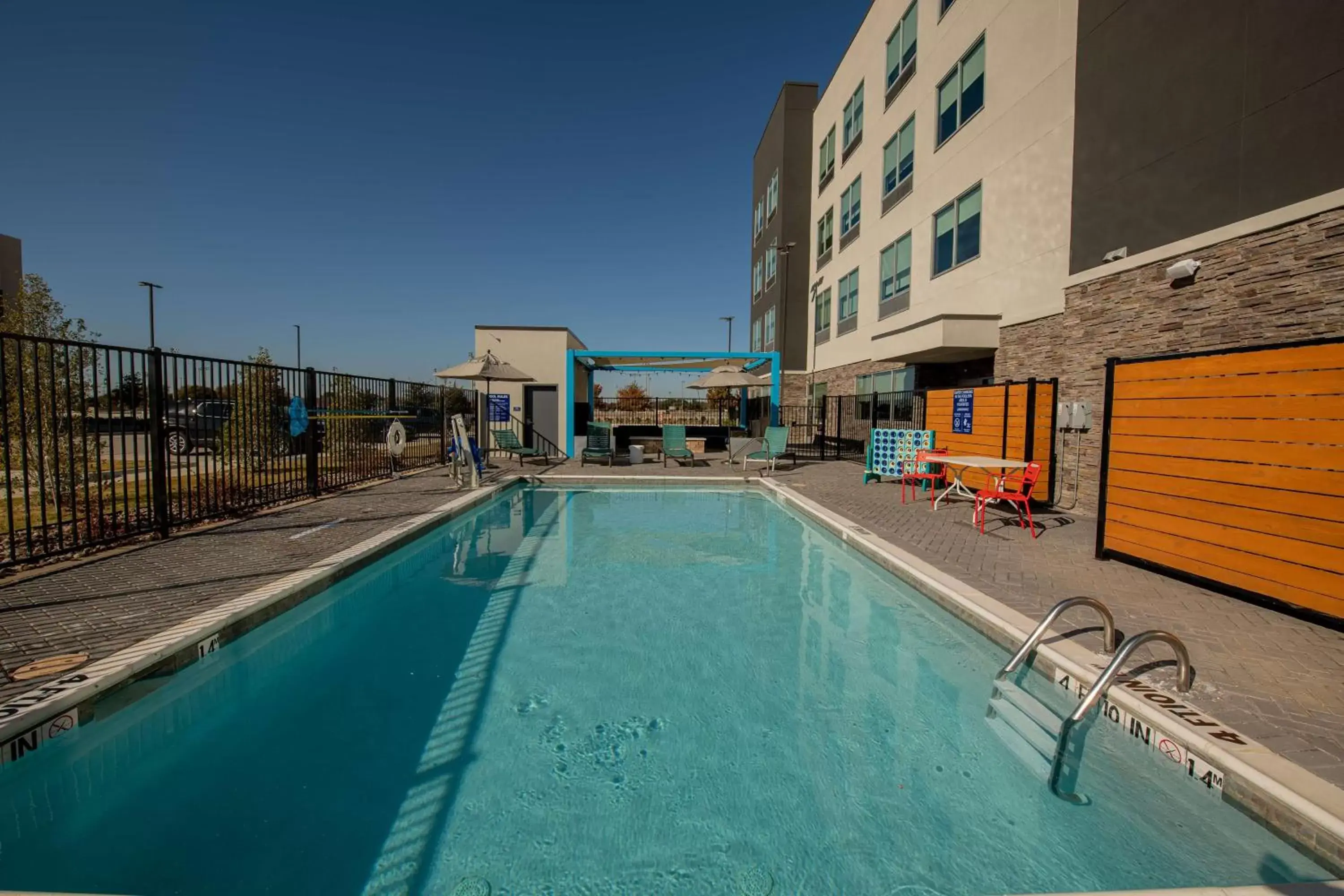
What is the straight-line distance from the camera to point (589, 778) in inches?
120

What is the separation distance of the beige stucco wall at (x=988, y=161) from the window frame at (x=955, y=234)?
3.5 inches

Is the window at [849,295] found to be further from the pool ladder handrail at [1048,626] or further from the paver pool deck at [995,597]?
the pool ladder handrail at [1048,626]

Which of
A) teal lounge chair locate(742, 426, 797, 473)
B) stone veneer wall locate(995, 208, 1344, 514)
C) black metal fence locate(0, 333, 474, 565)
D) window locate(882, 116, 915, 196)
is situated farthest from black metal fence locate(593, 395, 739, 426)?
stone veneer wall locate(995, 208, 1344, 514)

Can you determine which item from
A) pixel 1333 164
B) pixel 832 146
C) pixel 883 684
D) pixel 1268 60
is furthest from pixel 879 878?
pixel 832 146

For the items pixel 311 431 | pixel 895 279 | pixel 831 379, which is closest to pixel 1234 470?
pixel 311 431

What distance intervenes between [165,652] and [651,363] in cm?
1748

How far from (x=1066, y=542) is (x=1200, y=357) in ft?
8.44

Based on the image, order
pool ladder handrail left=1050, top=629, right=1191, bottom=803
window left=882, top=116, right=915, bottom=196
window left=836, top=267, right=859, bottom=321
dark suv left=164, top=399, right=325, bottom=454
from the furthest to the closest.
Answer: window left=836, top=267, right=859, bottom=321
window left=882, top=116, right=915, bottom=196
dark suv left=164, top=399, right=325, bottom=454
pool ladder handrail left=1050, top=629, right=1191, bottom=803

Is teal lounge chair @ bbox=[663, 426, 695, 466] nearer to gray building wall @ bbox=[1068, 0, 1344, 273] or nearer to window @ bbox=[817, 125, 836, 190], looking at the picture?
gray building wall @ bbox=[1068, 0, 1344, 273]

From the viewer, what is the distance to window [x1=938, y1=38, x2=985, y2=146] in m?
13.0

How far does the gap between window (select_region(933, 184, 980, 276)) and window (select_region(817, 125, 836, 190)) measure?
10.1 m

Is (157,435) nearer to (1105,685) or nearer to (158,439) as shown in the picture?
(158,439)

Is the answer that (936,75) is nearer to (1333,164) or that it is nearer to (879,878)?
(1333,164)

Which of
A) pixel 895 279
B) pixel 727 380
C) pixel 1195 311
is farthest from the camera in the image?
pixel 895 279
